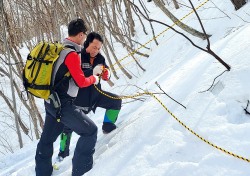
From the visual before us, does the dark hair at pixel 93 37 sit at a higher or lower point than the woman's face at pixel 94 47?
higher

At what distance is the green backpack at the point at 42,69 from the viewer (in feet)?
9.36

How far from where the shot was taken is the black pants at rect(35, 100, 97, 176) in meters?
3.03

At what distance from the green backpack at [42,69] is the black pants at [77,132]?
9.2 inches

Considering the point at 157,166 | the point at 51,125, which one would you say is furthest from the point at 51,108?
A: the point at 157,166

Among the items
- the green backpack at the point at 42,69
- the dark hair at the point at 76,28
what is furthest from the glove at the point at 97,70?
the green backpack at the point at 42,69

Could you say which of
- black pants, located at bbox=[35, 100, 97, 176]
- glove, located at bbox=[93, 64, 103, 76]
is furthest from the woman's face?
black pants, located at bbox=[35, 100, 97, 176]

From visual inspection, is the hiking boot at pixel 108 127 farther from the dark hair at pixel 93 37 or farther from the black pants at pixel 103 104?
the dark hair at pixel 93 37

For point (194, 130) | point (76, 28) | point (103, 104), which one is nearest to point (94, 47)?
point (76, 28)

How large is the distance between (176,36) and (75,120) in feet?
15.3

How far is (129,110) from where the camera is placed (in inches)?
173

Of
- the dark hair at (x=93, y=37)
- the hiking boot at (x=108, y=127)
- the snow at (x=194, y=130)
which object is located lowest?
the hiking boot at (x=108, y=127)

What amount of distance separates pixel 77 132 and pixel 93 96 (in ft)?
2.04

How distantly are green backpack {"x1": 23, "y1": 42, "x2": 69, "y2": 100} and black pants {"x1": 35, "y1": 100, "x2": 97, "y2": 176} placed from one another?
233mm

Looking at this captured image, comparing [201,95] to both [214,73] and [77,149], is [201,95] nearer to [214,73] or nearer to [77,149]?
[214,73]
